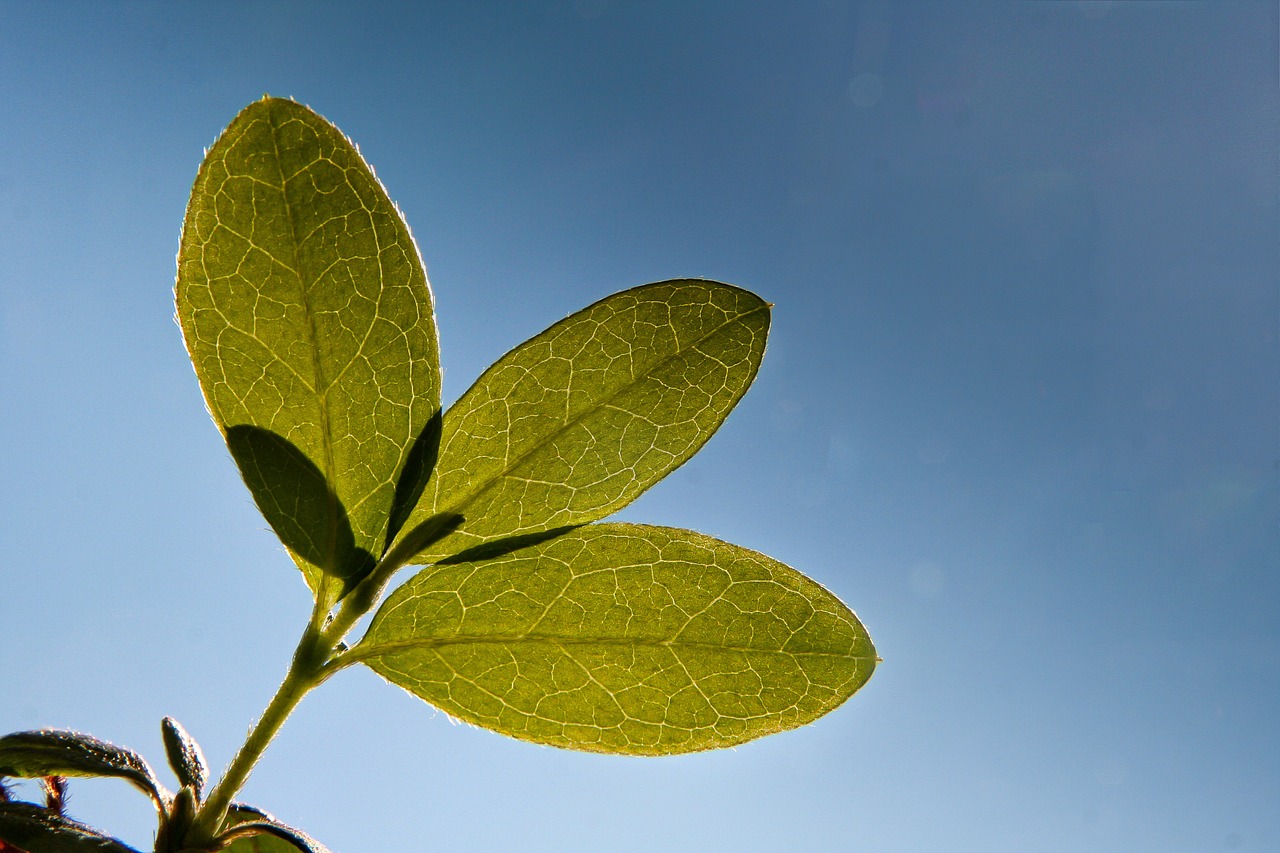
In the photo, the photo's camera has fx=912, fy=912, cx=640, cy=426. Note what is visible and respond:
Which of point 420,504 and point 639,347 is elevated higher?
point 639,347

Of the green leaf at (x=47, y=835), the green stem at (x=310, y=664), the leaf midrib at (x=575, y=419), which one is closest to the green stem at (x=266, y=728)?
the green stem at (x=310, y=664)

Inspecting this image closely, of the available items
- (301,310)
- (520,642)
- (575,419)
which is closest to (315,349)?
(301,310)

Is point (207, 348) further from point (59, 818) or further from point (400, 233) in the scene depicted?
point (59, 818)

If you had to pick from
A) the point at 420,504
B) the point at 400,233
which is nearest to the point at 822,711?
the point at 420,504

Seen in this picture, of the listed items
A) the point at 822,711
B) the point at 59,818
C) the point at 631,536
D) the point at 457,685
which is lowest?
the point at 59,818

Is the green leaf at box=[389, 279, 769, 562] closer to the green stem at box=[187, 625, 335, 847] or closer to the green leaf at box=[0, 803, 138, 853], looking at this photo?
the green stem at box=[187, 625, 335, 847]

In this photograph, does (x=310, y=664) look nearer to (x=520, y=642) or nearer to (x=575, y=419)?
(x=520, y=642)

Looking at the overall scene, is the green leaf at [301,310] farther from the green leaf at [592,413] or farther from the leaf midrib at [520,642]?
the leaf midrib at [520,642]
